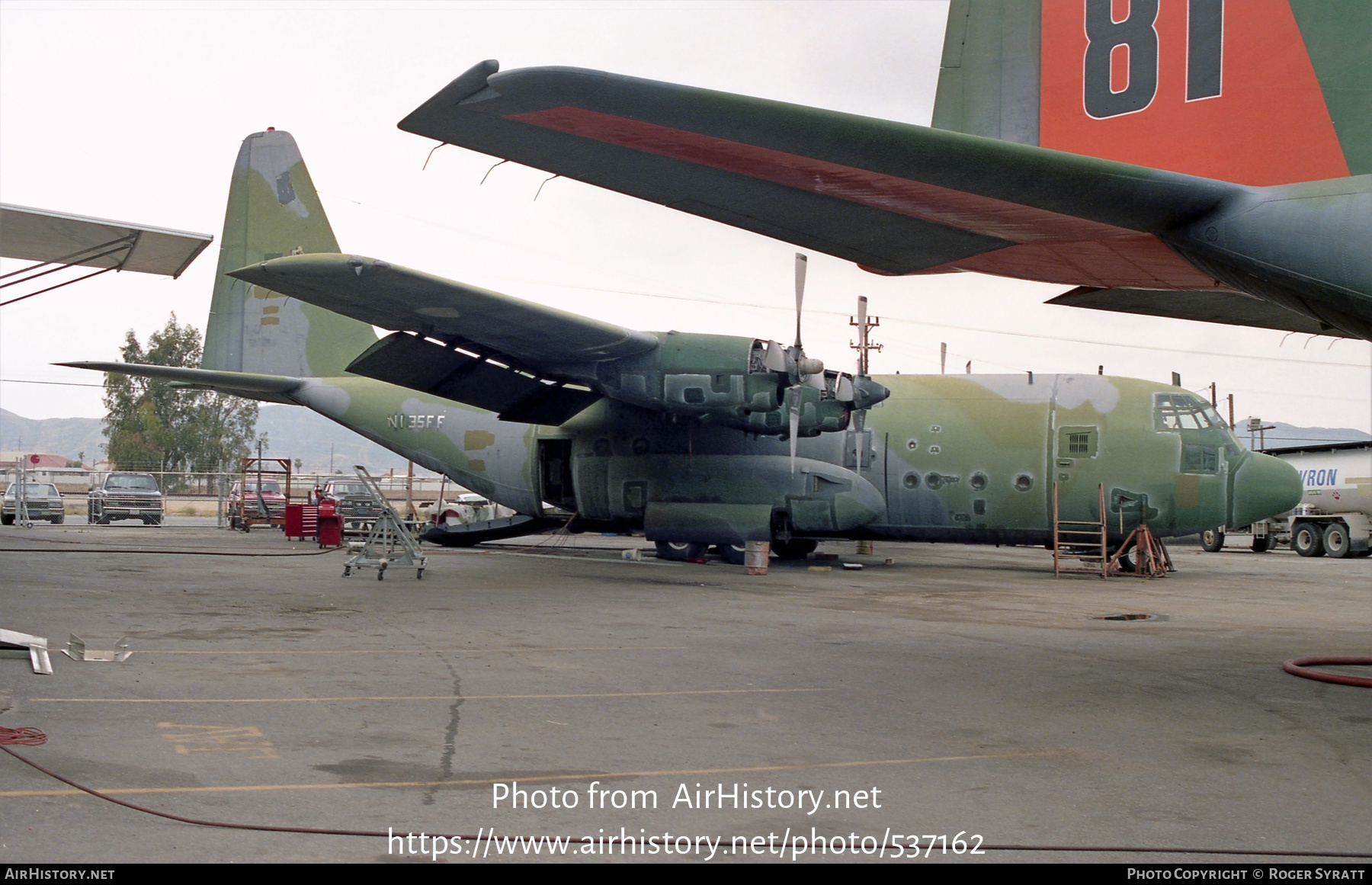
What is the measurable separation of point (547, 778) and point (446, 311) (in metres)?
11.0

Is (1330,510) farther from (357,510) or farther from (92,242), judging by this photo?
(92,242)

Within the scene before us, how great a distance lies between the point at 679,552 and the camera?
20.6 metres

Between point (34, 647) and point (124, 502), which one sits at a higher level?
point (124, 502)

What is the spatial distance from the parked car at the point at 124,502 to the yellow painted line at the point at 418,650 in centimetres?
2817

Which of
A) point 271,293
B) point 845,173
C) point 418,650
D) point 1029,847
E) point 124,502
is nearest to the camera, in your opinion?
point 1029,847

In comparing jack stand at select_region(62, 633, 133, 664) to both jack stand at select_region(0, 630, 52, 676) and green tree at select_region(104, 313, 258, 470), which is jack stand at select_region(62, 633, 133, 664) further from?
green tree at select_region(104, 313, 258, 470)

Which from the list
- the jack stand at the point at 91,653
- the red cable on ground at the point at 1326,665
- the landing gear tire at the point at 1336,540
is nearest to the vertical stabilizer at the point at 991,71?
the red cable on ground at the point at 1326,665

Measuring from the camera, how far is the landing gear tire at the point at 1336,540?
94.5 ft

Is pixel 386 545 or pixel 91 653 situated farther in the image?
pixel 386 545

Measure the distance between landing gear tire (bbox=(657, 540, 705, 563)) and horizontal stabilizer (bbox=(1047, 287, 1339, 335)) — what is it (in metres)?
11.5

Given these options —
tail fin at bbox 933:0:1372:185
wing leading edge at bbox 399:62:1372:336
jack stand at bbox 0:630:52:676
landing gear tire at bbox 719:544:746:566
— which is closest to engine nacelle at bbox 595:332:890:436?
landing gear tire at bbox 719:544:746:566

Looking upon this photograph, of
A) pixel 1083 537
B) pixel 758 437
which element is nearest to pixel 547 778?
pixel 758 437

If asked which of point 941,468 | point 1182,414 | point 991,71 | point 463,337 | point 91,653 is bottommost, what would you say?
point 91,653

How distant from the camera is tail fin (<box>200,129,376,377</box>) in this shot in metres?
22.3
